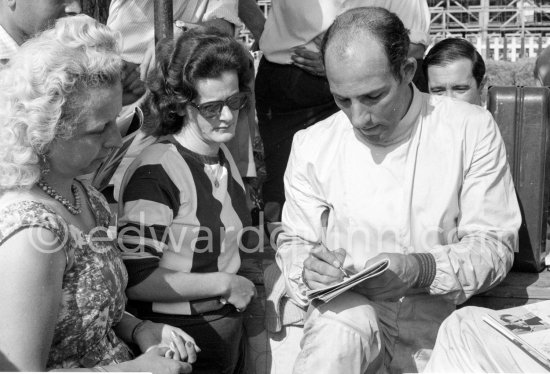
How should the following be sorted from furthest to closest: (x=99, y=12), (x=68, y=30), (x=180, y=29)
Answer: (x=99, y=12)
(x=180, y=29)
(x=68, y=30)

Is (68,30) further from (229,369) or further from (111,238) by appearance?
(229,369)

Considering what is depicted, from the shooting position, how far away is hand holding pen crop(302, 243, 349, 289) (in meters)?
2.71

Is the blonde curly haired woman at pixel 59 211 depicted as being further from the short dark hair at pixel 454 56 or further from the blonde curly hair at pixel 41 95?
the short dark hair at pixel 454 56

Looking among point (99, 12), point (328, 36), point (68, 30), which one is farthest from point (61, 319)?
point (99, 12)

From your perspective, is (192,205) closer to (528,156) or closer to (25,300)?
(25,300)

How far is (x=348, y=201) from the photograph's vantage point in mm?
3098

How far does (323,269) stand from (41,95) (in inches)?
41.3

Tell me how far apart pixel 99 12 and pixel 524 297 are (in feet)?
10.8

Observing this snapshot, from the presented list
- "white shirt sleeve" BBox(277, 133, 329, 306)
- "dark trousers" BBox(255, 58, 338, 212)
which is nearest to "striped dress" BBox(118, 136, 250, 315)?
"white shirt sleeve" BBox(277, 133, 329, 306)

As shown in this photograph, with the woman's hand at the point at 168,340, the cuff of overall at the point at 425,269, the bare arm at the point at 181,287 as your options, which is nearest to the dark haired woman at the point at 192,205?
the bare arm at the point at 181,287

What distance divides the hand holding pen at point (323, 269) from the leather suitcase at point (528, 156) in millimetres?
1083

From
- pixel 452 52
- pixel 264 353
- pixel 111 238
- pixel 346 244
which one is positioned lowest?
pixel 264 353

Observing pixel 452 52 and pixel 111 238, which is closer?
pixel 111 238

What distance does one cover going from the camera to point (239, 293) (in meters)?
3.07
